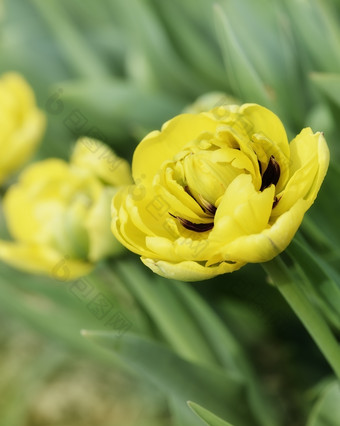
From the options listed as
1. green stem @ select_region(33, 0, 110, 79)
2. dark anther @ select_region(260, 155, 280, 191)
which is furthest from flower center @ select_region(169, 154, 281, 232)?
green stem @ select_region(33, 0, 110, 79)

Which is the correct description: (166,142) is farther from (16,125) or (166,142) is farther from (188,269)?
(16,125)

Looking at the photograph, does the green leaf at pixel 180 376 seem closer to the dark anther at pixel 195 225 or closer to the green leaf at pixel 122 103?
the dark anther at pixel 195 225

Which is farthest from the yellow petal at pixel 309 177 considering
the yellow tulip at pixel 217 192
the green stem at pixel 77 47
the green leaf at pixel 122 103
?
the green stem at pixel 77 47

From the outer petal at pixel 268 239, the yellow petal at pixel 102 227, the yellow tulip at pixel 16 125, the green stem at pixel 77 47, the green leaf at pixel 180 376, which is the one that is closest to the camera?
the outer petal at pixel 268 239

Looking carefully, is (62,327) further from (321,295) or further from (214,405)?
(321,295)

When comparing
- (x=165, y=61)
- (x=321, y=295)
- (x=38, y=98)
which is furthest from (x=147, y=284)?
(x=38, y=98)

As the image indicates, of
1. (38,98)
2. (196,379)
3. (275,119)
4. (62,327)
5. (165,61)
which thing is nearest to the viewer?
(275,119)

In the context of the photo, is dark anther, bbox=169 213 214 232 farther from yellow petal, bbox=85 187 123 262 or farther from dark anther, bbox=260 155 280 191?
yellow petal, bbox=85 187 123 262
